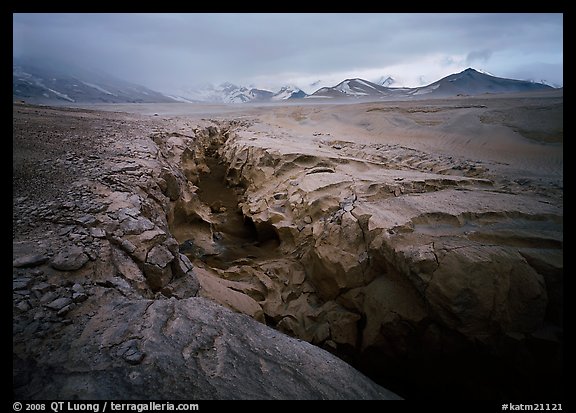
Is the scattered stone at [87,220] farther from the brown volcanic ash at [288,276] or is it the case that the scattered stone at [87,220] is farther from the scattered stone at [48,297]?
the scattered stone at [48,297]

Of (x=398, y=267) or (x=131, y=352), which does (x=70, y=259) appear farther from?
(x=398, y=267)

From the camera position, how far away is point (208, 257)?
16.7ft

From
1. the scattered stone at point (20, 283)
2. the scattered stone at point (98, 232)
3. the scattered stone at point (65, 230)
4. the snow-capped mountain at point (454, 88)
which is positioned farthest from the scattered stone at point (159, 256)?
the snow-capped mountain at point (454, 88)

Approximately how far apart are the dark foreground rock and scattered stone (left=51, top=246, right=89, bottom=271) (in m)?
0.43

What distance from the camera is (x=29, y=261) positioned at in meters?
2.02

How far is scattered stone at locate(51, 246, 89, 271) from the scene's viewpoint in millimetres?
2090

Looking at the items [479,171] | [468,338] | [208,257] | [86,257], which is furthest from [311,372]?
[479,171]

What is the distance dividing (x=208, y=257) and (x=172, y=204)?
1.08 metres

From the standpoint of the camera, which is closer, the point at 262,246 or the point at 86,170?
the point at 86,170

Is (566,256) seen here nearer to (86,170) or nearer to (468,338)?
(468,338)

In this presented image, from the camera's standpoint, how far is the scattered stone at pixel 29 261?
1.99 metres

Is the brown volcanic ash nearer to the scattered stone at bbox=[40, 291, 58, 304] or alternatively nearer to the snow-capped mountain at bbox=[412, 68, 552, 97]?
the scattered stone at bbox=[40, 291, 58, 304]

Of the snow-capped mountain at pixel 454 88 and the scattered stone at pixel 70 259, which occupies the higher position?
the snow-capped mountain at pixel 454 88

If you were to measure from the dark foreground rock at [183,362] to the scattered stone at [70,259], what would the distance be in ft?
1.42
